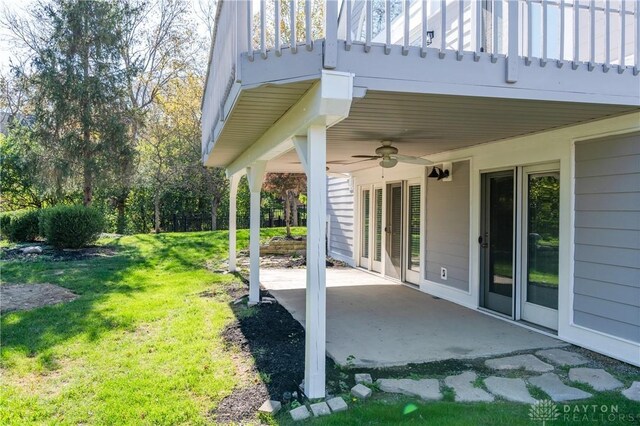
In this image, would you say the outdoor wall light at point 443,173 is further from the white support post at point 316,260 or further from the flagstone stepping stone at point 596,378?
the white support post at point 316,260

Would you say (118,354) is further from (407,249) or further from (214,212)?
(214,212)

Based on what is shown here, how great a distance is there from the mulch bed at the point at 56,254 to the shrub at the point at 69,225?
0.90 feet

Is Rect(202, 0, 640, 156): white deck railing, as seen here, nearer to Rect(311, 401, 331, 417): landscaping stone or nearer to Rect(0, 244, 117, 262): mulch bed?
Rect(311, 401, 331, 417): landscaping stone

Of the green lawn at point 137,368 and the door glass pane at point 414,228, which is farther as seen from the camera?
the door glass pane at point 414,228

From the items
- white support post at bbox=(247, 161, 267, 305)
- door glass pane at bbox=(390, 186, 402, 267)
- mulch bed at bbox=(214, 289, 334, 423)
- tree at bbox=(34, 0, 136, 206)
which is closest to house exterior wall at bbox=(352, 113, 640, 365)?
mulch bed at bbox=(214, 289, 334, 423)

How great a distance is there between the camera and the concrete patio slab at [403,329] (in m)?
4.37

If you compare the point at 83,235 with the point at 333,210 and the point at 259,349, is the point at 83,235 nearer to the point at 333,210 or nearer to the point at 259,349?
the point at 333,210

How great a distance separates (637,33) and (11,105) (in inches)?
754

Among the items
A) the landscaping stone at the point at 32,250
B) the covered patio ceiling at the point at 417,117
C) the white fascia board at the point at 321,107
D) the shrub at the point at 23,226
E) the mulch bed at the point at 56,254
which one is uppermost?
the covered patio ceiling at the point at 417,117

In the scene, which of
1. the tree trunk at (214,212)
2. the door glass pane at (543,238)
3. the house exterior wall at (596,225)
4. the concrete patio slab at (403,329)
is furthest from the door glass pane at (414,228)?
the tree trunk at (214,212)

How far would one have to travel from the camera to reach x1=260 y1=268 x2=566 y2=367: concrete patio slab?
4.37 m

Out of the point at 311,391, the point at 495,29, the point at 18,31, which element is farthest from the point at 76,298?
the point at 18,31

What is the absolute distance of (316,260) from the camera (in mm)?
3422

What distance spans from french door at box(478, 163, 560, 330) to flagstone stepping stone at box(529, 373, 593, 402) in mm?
1492
